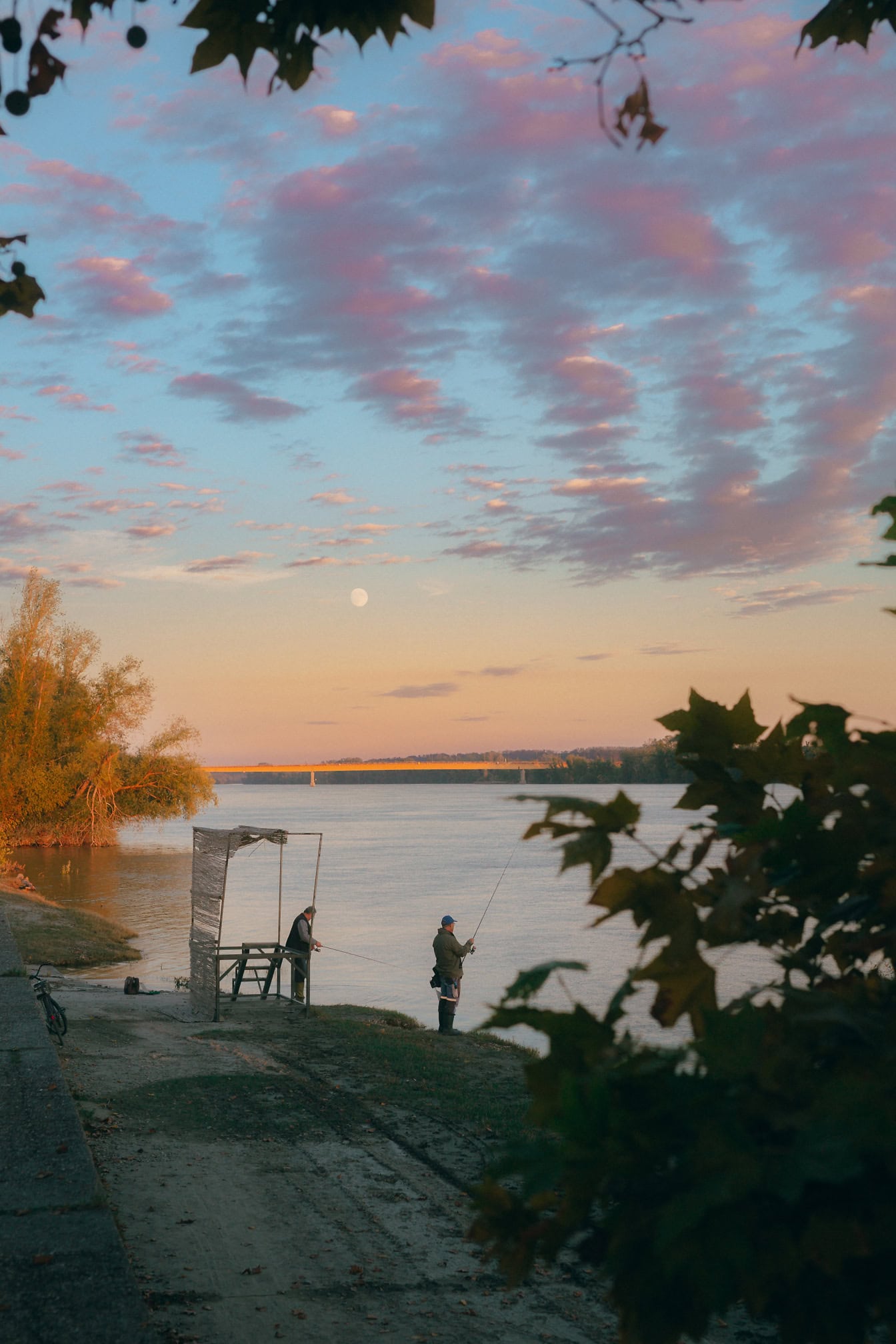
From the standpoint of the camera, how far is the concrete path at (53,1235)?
4.33m

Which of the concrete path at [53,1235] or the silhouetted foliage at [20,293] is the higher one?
the silhouetted foliage at [20,293]

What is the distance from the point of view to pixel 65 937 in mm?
34656

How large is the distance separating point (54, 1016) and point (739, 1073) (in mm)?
14643

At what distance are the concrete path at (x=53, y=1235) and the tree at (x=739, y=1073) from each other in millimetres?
3445

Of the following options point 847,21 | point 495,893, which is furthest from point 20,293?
point 495,893

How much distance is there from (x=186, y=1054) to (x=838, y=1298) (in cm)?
1458

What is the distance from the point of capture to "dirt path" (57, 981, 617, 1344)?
647 centimetres

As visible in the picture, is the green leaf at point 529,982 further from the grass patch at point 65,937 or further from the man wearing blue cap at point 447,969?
the grass patch at point 65,937

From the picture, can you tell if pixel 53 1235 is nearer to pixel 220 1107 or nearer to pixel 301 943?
pixel 220 1107

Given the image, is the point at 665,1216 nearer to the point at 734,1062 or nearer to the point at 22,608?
the point at 734,1062

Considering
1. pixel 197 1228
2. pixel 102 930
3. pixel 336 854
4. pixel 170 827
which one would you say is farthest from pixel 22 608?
pixel 170 827

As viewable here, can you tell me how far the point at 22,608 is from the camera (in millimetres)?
69250

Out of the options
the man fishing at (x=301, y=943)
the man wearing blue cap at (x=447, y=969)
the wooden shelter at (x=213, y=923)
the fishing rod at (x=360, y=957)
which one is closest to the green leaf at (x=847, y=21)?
the wooden shelter at (x=213, y=923)

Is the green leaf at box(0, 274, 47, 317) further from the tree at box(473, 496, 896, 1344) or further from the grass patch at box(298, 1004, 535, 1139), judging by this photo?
the grass patch at box(298, 1004, 535, 1139)
